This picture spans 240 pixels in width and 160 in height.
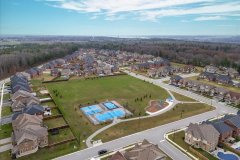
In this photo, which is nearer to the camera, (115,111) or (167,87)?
(115,111)

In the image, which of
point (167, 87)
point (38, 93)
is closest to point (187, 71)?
point (167, 87)

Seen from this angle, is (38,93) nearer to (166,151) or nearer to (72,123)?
(72,123)

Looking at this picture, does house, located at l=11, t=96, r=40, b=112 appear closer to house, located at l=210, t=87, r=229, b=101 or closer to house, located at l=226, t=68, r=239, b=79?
house, located at l=210, t=87, r=229, b=101

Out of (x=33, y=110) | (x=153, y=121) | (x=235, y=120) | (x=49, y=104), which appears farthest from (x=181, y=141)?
(x=49, y=104)

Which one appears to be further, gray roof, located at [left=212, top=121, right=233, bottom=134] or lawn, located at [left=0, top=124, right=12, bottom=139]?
lawn, located at [left=0, top=124, right=12, bottom=139]

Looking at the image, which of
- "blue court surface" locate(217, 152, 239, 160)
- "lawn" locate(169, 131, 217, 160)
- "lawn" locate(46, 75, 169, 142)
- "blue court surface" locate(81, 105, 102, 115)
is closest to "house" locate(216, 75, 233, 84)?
"lawn" locate(46, 75, 169, 142)
